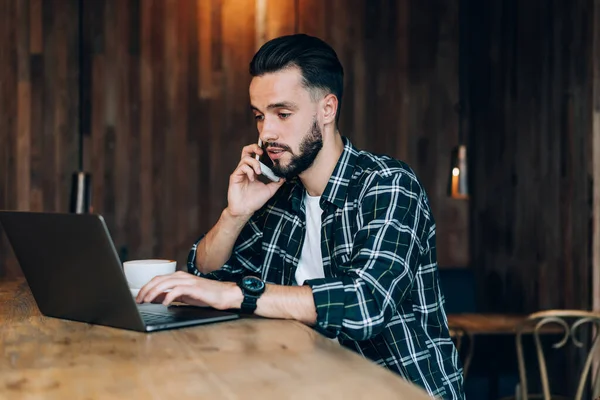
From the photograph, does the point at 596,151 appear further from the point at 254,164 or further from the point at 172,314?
the point at 172,314

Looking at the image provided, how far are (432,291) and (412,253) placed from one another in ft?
0.67

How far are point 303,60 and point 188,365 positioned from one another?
3.41 ft

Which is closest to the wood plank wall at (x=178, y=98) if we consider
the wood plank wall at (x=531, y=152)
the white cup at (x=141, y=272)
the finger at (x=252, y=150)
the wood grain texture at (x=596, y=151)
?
the wood plank wall at (x=531, y=152)

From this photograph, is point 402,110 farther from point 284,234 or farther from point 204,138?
point 284,234

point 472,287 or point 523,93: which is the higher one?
point 523,93

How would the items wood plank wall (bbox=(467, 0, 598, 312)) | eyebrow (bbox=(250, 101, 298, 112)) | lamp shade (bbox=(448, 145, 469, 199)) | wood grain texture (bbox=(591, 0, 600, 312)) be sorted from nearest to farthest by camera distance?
eyebrow (bbox=(250, 101, 298, 112)) → wood grain texture (bbox=(591, 0, 600, 312)) → wood plank wall (bbox=(467, 0, 598, 312)) → lamp shade (bbox=(448, 145, 469, 199))

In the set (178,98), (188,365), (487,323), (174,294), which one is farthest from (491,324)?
(188,365)

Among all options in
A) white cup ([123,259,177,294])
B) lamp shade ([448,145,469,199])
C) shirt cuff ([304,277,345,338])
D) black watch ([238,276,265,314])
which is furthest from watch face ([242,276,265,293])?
lamp shade ([448,145,469,199])

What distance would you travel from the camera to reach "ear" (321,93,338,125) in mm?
1878

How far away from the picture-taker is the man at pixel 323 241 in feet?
4.62

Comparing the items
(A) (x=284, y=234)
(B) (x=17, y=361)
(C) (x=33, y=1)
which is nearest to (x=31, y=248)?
(B) (x=17, y=361)

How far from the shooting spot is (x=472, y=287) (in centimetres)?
381

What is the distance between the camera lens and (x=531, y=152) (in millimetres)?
3613

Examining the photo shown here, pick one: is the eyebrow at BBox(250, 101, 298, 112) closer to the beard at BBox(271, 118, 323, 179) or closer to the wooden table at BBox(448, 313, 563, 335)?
the beard at BBox(271, 118, 323, 179)
